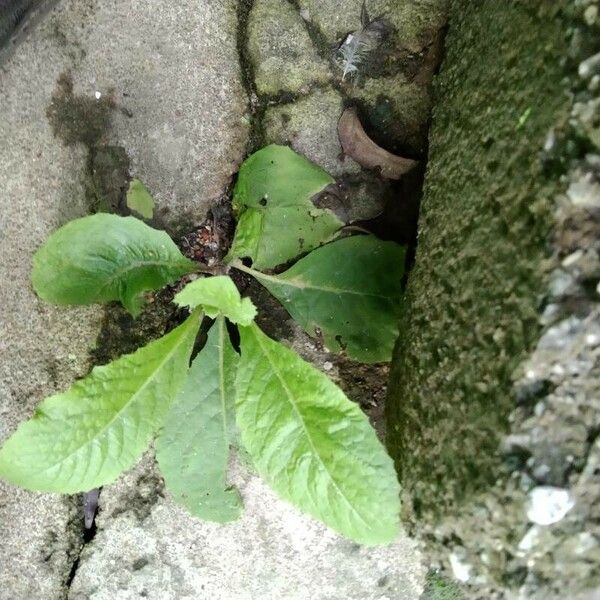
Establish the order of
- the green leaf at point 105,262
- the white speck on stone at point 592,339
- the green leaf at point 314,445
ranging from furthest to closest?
the green leaf at point 105,262
the green leaf at point 314,445
the white speck on stone at point 592,339

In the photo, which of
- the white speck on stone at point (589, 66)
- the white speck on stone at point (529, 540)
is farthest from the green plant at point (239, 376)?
the white speck on stone at point (589, 66)

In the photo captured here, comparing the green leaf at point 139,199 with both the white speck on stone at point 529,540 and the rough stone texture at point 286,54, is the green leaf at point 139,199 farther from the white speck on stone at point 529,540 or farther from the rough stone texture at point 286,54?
the white speck on stone at point 529,540

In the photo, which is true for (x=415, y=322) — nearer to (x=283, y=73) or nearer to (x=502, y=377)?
(x=502, y=377)

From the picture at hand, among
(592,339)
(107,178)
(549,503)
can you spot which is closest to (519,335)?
(592,339)

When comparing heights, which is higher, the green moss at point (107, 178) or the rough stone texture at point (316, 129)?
the rough stone texture at point (316, 129)

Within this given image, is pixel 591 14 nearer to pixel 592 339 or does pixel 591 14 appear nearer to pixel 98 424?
pixel 592 339

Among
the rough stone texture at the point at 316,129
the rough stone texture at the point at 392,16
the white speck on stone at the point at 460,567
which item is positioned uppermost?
the rough stone texture at the point at 392,16

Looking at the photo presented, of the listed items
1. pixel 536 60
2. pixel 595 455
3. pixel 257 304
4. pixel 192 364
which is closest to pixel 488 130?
pixel 536 60

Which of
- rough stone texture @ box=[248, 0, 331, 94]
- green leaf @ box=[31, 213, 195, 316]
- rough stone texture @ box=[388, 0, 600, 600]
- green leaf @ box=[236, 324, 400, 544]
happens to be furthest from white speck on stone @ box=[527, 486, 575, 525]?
rough stone texture @ box=[248, 0, 331, 94]

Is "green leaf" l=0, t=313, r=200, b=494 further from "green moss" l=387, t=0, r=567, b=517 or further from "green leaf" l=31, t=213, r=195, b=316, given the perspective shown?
"green moss" l=387, t=0, r=567, b=517
